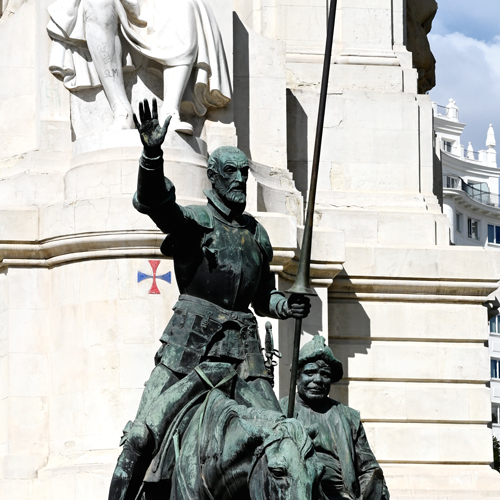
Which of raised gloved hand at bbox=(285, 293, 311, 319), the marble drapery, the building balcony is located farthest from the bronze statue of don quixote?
the building balcony

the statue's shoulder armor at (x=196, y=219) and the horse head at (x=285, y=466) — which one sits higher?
the statue's shoulder armor at (x=196, y=219)

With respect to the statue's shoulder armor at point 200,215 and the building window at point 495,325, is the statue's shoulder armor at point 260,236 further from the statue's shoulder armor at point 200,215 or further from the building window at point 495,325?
the building window at point 495,325

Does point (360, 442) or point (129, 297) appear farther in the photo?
point (129, 297)

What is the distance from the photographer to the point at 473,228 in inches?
3438

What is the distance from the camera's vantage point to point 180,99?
749 inches

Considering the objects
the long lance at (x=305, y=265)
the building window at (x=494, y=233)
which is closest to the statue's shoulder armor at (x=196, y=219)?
the long lance at (x=305, y=265)

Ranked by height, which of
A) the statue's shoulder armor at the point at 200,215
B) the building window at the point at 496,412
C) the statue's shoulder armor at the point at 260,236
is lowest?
the building window at the point at 496,412

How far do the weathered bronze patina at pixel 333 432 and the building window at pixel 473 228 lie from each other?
73.6 metres

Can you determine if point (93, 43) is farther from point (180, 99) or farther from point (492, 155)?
point (492, 155)

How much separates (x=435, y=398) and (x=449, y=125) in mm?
77649

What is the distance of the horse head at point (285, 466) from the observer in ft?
33.0

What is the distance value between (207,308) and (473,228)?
76.3 metres

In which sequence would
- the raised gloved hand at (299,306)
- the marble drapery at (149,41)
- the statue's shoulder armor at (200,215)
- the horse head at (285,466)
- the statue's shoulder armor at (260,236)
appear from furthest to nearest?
1. the marble drapery at (149,41)
2. the statue's shoulder armor at (260,236)
3. the statue's shoulder armor at (200,215)
4. the raised gloved hand at (299,306)
5. the horse head at (285,466)

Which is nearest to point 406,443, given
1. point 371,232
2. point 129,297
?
point 371,232
